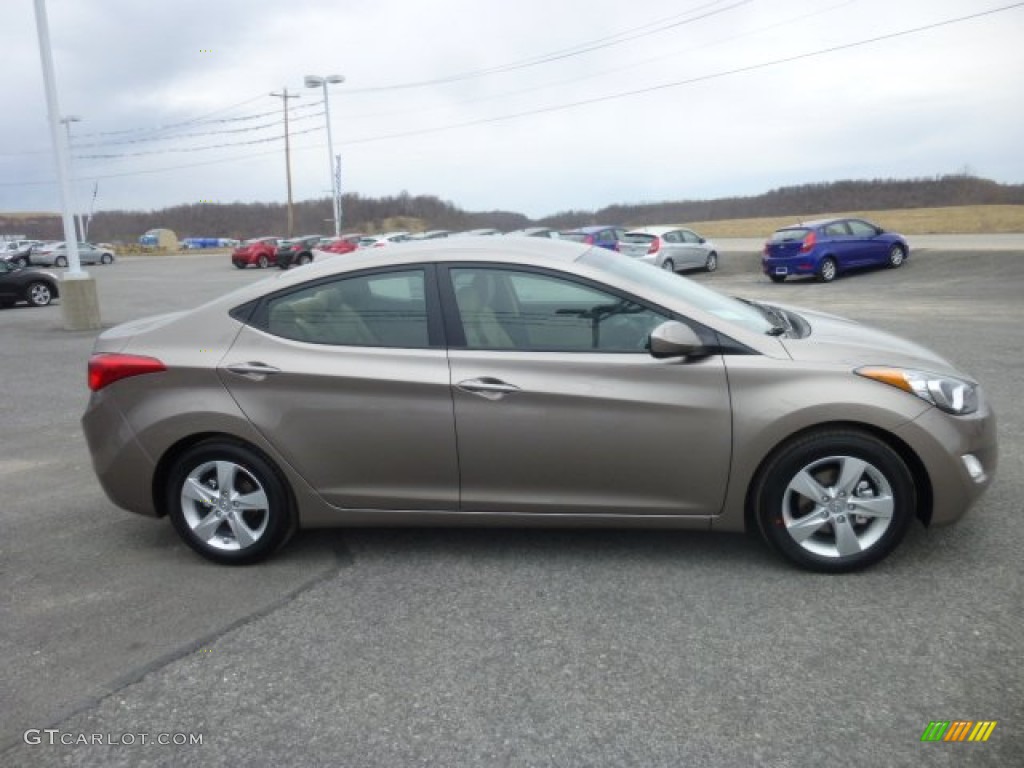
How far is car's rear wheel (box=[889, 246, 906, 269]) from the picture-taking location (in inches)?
926

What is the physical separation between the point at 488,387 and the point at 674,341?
0.87 m

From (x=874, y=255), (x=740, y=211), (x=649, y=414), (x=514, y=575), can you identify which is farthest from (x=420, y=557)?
(x=740, y=211)

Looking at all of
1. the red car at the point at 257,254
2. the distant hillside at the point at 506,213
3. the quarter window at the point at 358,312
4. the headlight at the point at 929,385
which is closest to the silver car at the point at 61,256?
the red car at the point at 257,254

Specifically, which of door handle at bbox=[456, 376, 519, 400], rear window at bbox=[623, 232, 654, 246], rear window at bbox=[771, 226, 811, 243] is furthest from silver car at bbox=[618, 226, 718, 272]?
door handle at bbox=[456, 376, 519, 400]

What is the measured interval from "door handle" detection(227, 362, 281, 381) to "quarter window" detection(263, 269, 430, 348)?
20cm

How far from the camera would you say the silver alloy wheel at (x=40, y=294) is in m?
21.5

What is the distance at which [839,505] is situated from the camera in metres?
3.72

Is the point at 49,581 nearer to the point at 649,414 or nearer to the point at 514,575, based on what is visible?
the point at 514,575

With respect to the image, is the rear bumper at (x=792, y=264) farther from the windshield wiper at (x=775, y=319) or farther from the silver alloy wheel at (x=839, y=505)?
the silver alloy wheel at (x=839, y=505)

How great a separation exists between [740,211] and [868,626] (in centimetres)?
9311

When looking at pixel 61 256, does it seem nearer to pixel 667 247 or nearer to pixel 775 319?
pixel 667 247

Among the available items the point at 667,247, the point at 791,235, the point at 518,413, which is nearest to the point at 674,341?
the point at 518,413

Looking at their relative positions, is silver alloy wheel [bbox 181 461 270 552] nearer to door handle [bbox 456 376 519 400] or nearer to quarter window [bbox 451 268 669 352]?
door handle [bbox 456 376 519 400]

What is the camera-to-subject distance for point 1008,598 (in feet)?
11.5
